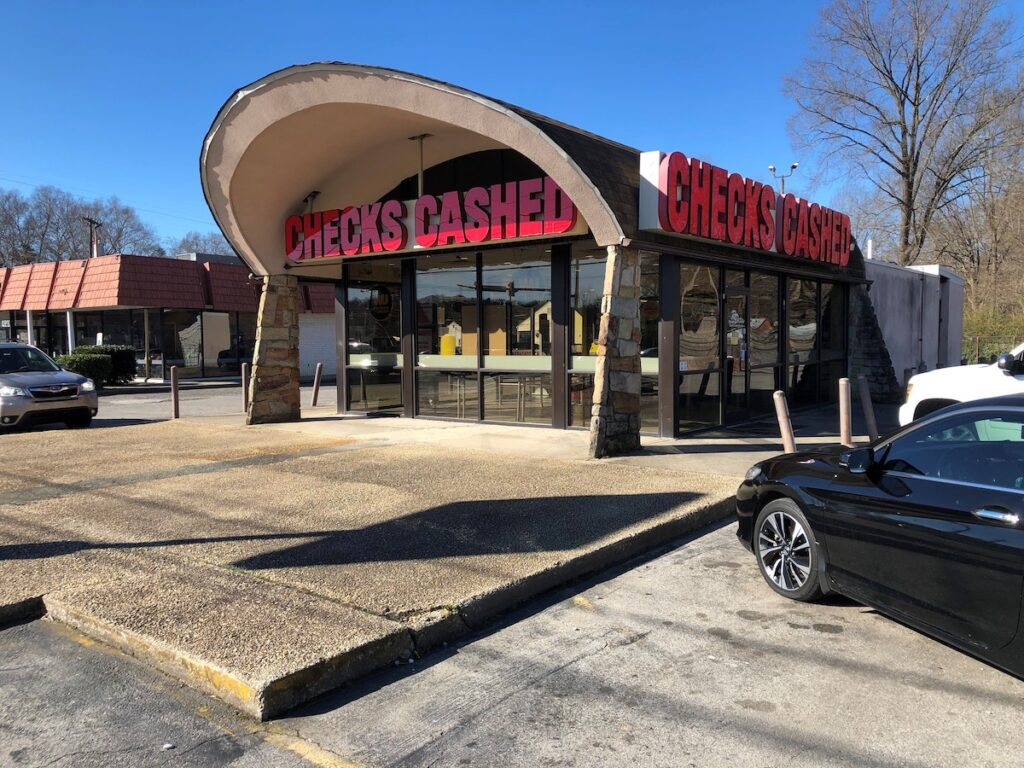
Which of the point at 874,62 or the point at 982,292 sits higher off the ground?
the point at 874,62

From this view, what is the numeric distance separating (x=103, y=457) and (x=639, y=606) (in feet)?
26.7

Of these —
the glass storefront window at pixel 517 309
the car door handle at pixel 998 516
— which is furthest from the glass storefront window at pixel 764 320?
the car door handle at pixel 998 516

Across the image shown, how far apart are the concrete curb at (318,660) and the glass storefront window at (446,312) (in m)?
7.87

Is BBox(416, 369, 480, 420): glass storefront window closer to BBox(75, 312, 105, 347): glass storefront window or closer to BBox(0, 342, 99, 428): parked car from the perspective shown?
BBox(0, 342, 99, 428): parked car

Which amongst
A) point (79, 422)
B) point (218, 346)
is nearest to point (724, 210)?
point (79, 422)

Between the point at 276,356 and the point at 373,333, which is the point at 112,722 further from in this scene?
the point at 373,333

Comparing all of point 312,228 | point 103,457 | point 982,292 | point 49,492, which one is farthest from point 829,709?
point 982,292

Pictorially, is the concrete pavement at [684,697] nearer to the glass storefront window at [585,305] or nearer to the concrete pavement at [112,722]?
the concrete pavement at [112,722]

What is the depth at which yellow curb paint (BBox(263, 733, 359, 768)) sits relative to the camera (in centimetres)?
304

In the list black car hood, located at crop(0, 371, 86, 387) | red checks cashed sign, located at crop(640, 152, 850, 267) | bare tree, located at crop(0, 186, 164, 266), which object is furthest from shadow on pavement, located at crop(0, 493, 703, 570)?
bare tree, located at crop(0, 186, 164, 266)

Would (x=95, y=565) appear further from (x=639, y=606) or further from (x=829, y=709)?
(x=829, y=709)

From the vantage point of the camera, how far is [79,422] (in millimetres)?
13969

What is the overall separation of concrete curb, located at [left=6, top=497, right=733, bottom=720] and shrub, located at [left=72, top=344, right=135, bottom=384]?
2424 centimetres

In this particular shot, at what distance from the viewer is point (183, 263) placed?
94.6 ft
